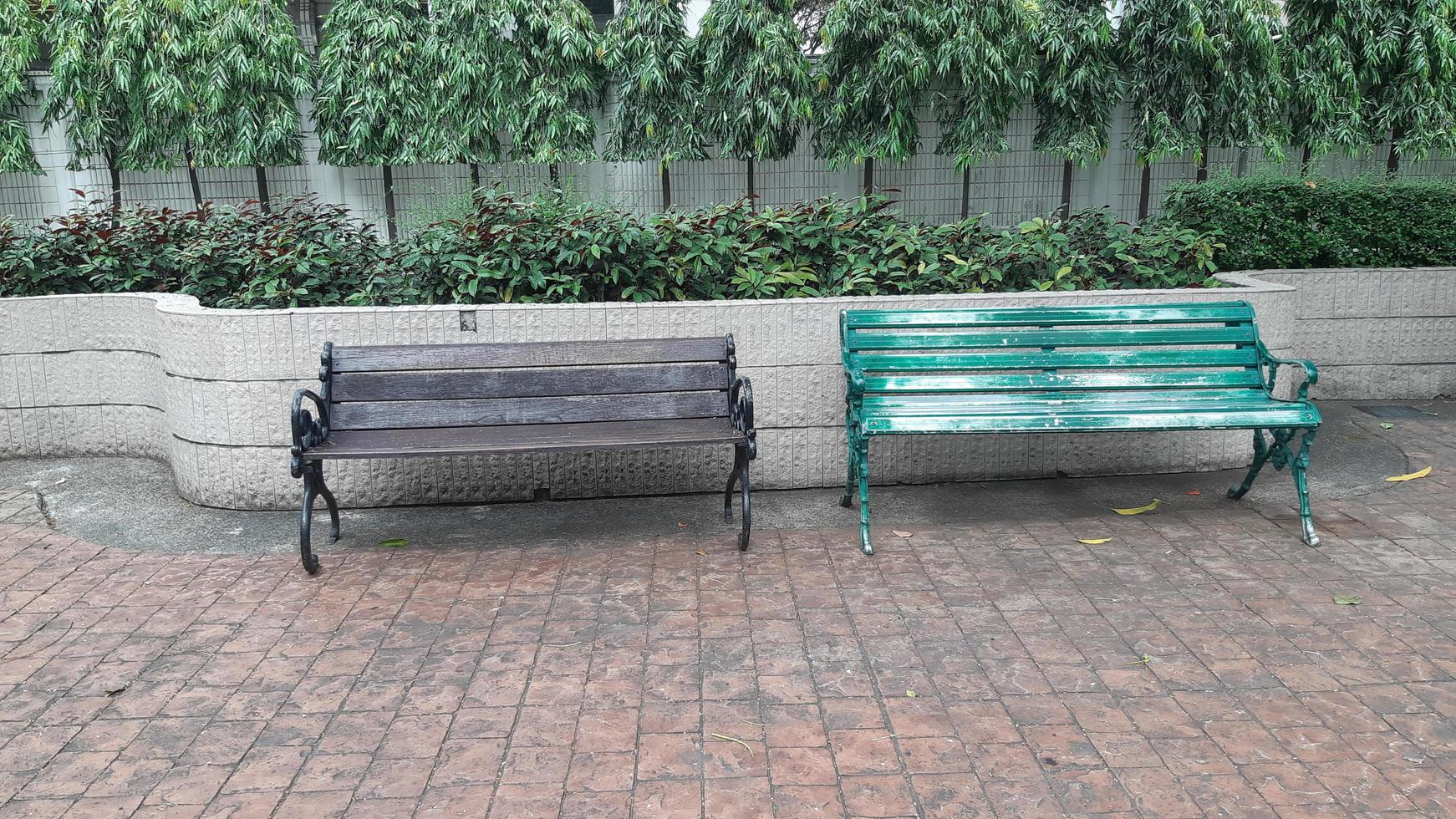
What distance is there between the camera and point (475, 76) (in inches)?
404

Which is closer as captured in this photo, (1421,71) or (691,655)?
(691,655)

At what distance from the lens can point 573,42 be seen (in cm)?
1020

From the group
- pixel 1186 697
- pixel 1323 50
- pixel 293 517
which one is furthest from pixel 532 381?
pixel 1323 50

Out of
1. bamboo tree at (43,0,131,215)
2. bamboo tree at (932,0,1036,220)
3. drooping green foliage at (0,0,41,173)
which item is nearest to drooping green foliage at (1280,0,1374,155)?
bamboo tree at (932,0,1036,220)

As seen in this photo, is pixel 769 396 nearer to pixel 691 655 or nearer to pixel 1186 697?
pixel 691 655

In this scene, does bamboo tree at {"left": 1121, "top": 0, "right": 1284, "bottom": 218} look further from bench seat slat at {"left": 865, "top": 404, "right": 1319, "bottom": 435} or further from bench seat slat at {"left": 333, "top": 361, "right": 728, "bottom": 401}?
bench seat slat at {"left": 333, "top": 361, "right": 728, "bottom": 401}

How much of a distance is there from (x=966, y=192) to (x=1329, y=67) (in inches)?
128

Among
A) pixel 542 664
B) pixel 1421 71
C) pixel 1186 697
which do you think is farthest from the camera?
pixel 1421 71

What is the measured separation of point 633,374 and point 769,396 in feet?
2.75

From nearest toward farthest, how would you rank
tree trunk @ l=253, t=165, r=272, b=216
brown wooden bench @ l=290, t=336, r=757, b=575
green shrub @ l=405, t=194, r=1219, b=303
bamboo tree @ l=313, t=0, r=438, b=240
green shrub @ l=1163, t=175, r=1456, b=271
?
1. brown wooden bench @ l=290, t=336, r=757, b=575
2. green shrub @ l=405, t=194, r=1219, b=303
3. green shrub @ l=1163, t=175, r=1456, b=271
4. bamboo tree @ l=313, t=0, r=438, b=240
5. tree trunk @ l=253, t=165, r=272, b=216

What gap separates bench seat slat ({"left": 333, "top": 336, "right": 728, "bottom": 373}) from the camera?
17.2ft

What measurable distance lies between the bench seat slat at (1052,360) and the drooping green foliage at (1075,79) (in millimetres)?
5088

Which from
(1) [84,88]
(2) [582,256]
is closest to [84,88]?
(1) [84,88]

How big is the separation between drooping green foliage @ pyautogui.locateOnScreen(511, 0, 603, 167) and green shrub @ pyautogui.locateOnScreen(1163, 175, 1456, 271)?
5385 millimetres
